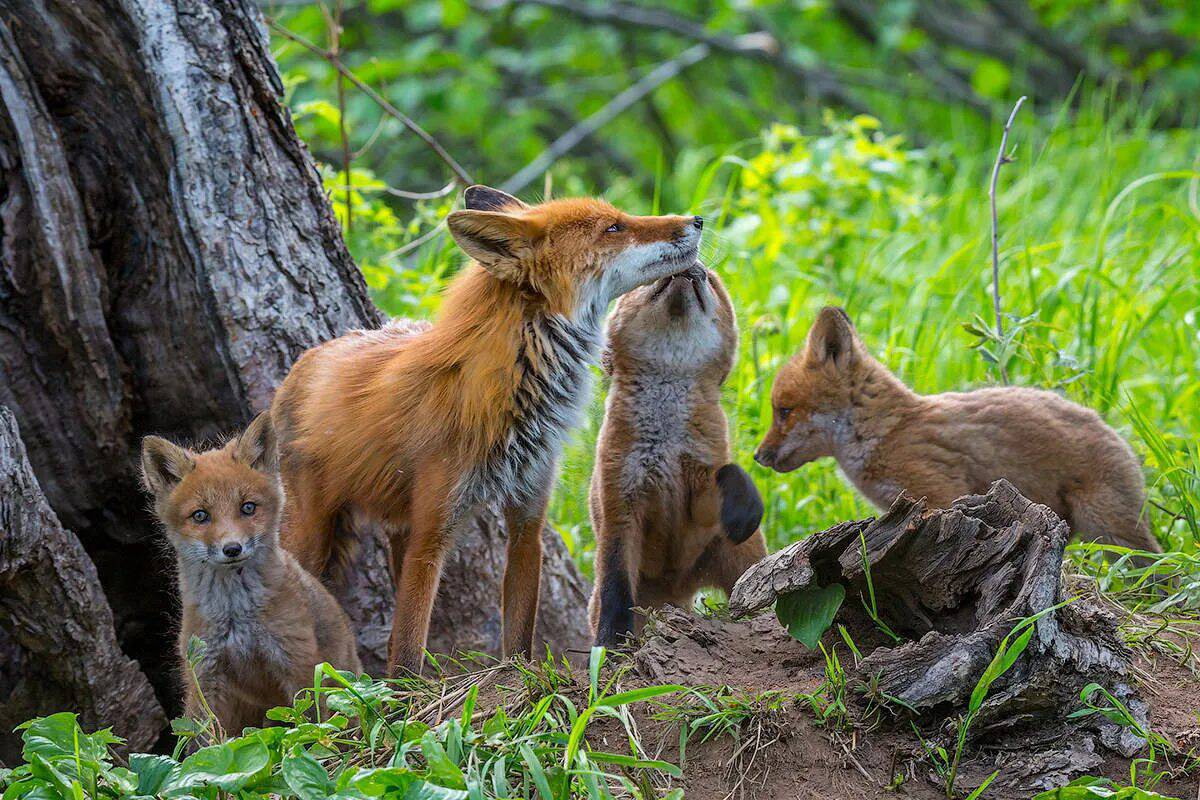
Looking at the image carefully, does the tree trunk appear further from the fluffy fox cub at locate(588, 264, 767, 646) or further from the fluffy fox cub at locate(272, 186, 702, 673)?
the fluffy fox cub at locate(588, 264, 767, 646)

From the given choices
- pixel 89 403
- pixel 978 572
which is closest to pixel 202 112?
pixel 89 403

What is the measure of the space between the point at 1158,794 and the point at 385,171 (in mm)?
11318

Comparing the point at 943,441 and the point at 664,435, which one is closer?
the point at 664,435

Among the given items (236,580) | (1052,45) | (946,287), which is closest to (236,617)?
(236,580)

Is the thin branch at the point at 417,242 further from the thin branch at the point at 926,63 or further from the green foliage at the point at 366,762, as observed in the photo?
the thin branch at the point at 926,63

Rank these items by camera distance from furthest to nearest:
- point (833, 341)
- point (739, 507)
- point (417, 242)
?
point (417, 242) < point (833, 341) < point (739, 507)

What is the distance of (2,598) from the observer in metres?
4.16

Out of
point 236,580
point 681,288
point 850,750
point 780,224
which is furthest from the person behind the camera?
point 780,224

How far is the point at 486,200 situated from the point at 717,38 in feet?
25.7

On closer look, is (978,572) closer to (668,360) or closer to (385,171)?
(668,360)

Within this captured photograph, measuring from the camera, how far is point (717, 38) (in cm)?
1192

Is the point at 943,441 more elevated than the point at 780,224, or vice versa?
the point at 780,224

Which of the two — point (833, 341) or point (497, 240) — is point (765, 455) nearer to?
point (833, 341)

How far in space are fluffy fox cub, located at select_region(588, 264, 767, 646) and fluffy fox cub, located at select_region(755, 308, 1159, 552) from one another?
1.78 ft
